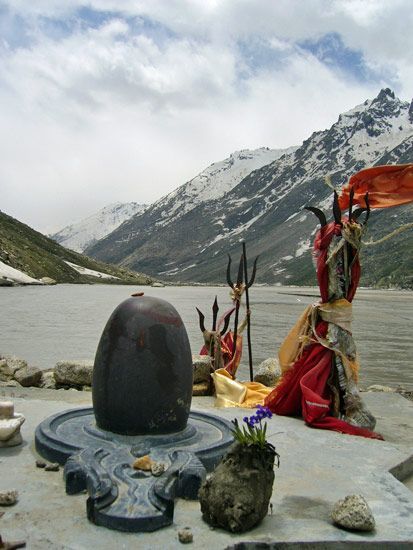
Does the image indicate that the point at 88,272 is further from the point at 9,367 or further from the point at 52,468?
the point at 52,468

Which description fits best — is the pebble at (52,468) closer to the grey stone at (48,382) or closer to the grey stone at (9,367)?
the grey stone at (48,382)

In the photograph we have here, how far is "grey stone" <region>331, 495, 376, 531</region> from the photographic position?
4703mm

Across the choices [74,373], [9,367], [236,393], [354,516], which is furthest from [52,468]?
[9,367]

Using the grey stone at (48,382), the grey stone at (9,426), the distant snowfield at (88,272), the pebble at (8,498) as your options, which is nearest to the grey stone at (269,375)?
the grey stone at (48,382)

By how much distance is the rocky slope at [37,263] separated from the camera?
10185 cm

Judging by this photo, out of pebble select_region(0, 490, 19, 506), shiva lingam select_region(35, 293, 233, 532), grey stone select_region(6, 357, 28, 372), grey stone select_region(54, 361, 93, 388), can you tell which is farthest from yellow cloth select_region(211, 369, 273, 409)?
grey stone select_region(6, 357, 28, 372)

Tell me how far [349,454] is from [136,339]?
2.84m

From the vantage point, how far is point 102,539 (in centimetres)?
446

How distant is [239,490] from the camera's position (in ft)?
15.6

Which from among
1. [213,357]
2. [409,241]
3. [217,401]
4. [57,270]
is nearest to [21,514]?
[217,401]

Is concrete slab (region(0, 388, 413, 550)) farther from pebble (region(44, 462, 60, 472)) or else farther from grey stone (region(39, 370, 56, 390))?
grey stone (region(39, 370, 56, 390))

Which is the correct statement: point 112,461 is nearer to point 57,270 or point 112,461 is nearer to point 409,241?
point 57,270

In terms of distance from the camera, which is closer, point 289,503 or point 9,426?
point 289,503

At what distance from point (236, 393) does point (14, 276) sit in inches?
3522
